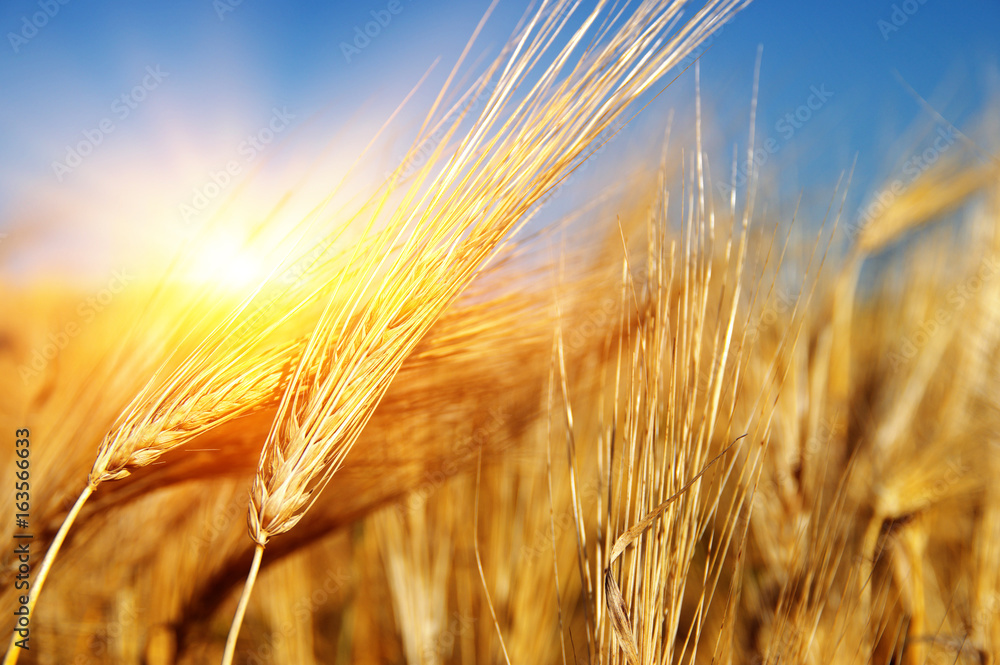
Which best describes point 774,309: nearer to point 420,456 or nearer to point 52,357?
point 420,456

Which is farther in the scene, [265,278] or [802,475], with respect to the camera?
[802,475]

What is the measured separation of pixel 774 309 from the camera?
3.04 feet

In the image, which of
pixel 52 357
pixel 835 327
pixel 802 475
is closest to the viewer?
pixel 52 357

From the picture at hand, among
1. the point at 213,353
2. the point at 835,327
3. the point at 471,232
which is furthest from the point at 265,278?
the point at 835,327

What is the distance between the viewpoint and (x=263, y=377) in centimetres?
48

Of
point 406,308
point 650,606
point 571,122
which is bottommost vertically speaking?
point 650,606

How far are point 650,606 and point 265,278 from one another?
0.45 meters

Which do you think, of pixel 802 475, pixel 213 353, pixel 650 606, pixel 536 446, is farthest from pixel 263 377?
pixel 802 475

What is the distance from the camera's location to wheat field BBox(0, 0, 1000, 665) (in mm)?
448

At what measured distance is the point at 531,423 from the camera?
0.80 meters

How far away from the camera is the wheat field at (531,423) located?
448 millimetres

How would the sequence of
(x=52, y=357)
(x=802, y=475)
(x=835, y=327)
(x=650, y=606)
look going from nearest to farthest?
1. (x=650, y=606)
2. (x=52, y=357)
3. (x=802, y=475)
4. (x=835, y=327)

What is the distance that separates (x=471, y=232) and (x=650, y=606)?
1.17ft

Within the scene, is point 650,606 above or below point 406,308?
below
